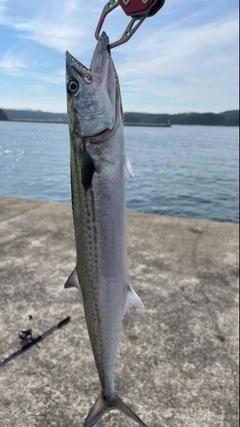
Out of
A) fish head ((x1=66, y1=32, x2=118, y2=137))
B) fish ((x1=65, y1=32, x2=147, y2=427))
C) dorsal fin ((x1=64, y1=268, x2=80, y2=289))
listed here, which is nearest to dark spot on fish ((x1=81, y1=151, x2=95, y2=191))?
fish ((x1=65, y1=32, x2=147, y2=427))

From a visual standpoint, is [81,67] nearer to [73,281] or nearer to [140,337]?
[73,281]

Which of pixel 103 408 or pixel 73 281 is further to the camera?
pixel 103 408

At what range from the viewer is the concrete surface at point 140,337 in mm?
3158

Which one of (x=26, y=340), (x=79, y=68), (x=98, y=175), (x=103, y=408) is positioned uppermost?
(x=79, y=68)

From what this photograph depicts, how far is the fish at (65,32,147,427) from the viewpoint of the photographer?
1534 mm

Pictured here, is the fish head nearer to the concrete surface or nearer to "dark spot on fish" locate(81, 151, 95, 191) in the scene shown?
"dark spot on fish" locate(81, 151, 95, 191)

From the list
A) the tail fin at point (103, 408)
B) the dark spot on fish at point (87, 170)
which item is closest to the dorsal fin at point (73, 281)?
the dark spot on fish at point (87, 170)

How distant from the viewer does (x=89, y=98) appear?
1553 mm

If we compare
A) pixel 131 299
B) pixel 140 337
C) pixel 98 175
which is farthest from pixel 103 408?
pixel 140 337

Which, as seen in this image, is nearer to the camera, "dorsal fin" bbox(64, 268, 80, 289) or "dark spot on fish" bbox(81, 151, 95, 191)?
"dark spot on fish" bbox(81, 151, 95, 191)

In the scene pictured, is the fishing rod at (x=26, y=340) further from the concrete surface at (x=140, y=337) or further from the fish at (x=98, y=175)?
the fish at (x=98, y=175)

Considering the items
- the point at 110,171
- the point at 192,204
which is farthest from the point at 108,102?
the point at 192,204

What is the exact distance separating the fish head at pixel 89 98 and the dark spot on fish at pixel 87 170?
0.35 ft

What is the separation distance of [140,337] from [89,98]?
3.35 metres
